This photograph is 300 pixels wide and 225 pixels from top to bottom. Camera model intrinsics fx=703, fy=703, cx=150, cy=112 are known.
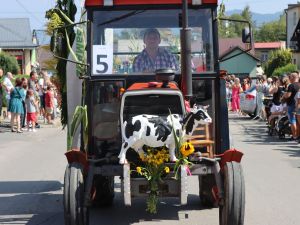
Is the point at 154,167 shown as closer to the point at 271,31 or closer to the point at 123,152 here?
the point at 123,152

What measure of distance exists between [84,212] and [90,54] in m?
1.78

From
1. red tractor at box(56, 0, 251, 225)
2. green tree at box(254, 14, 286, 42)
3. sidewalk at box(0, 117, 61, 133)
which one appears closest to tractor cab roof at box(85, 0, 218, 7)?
red tractor at box(56, 0, 251, 225)

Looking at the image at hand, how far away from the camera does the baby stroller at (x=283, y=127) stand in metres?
19.6

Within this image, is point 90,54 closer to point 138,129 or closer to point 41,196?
point 138,129

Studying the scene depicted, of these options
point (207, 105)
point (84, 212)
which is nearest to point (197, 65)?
point (207, 105)

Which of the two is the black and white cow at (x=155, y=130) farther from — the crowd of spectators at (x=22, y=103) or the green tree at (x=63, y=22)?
the crowd of spectators at (x=22, y=103)

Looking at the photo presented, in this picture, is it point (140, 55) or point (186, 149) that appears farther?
point (140, 55)

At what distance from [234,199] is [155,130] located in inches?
40.6

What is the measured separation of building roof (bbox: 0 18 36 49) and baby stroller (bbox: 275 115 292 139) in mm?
58743

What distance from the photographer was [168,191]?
7176 millimetres

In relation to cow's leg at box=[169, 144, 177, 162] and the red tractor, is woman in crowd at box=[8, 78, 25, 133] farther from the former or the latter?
cow's leg at box=[169, 144, 177, 162]

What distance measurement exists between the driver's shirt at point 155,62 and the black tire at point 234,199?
1511 millimetres

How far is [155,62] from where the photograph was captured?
789cm

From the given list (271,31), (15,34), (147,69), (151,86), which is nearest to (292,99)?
(147,69)
